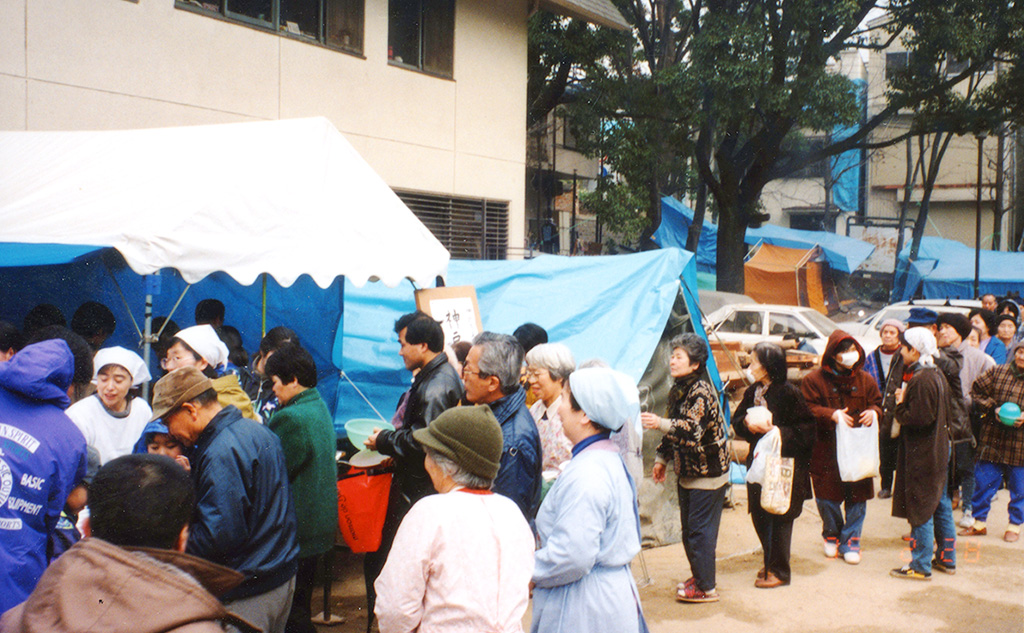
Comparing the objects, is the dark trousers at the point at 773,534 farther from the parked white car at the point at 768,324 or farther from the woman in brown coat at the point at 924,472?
the parked white car at the point at 768,324

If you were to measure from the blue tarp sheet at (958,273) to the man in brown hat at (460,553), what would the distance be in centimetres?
2643

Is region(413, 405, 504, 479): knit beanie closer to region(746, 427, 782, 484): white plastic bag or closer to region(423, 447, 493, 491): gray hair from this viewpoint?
region(423, 447, 493, 491): gray hair

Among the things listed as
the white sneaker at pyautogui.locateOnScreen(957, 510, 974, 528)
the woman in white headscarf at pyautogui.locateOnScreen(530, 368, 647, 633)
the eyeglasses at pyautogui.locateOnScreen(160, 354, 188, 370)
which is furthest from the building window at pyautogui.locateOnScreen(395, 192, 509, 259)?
the woman in white headscarf at pyautogui.locateOnScreen(530, 368, 647, 633)

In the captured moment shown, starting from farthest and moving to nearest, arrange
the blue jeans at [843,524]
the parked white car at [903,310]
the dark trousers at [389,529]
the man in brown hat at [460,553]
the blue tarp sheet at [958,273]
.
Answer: the blue tarp sheet at [958,273] < the parked white car at [903,310] < the blue jeans at [843,524] < the dark trousers at [389,529] < the man in brown hat at [460,553]

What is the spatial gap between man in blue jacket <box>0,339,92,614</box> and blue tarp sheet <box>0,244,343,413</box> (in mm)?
3514

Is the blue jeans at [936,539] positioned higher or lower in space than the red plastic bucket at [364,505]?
lower

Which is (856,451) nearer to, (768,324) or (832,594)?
(832,594)

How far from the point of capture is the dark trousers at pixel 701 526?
5.19 metres

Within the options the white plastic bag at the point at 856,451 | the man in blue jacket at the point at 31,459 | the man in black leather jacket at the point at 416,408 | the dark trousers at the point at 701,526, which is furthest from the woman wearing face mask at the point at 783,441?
the man in blue jacket at the point at 31,459

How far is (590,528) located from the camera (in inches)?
112

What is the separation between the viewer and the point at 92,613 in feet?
5.27

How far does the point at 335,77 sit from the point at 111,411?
21.8 feet

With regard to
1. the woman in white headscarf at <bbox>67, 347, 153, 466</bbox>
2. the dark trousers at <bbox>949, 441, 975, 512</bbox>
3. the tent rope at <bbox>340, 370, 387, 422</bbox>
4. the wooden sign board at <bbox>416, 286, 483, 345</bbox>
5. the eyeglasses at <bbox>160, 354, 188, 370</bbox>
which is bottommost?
the dark trousers at <bbox>949, 441, 975, 512</bbox>

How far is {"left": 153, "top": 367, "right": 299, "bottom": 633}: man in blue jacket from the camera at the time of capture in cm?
288
